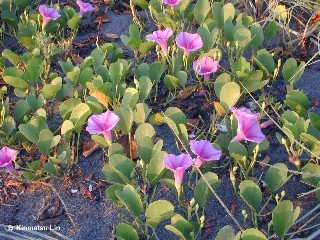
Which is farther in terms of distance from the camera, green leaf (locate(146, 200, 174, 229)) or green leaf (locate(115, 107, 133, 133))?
green leaf (locate(115, 107, 133, 133))

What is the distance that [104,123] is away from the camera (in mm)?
1916

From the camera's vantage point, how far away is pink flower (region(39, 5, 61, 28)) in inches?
101

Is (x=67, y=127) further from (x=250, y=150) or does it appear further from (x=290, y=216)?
(x=290, y=216)

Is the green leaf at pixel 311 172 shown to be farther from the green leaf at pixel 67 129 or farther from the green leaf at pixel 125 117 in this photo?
the green leaf at pixel 67 129

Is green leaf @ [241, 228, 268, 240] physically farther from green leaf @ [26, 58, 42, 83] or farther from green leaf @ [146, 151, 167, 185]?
green leaf @ [26, 58, 42, 83]

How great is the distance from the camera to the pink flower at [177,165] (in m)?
1.70

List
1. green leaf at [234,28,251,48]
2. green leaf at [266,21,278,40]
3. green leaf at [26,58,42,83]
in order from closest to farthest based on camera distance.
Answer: green leaf at [26,58,42,83] < green leaf at [234,28,251,48] < green leaf at [266,21,278,40]

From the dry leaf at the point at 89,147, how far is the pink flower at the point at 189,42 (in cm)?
56

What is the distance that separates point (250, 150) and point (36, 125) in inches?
31.1

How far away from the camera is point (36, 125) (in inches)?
78.4

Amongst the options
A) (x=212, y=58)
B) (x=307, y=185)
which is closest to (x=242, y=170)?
(x=307, y=185)

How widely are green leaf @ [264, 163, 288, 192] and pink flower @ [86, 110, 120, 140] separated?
1.83 ft

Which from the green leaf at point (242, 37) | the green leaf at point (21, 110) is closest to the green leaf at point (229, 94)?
the green leaf at point (242, 37)

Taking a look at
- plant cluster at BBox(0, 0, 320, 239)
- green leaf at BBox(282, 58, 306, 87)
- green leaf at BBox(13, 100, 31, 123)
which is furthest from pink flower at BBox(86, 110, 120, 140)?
green leaf at BBox(282, 58, 306, 87)
